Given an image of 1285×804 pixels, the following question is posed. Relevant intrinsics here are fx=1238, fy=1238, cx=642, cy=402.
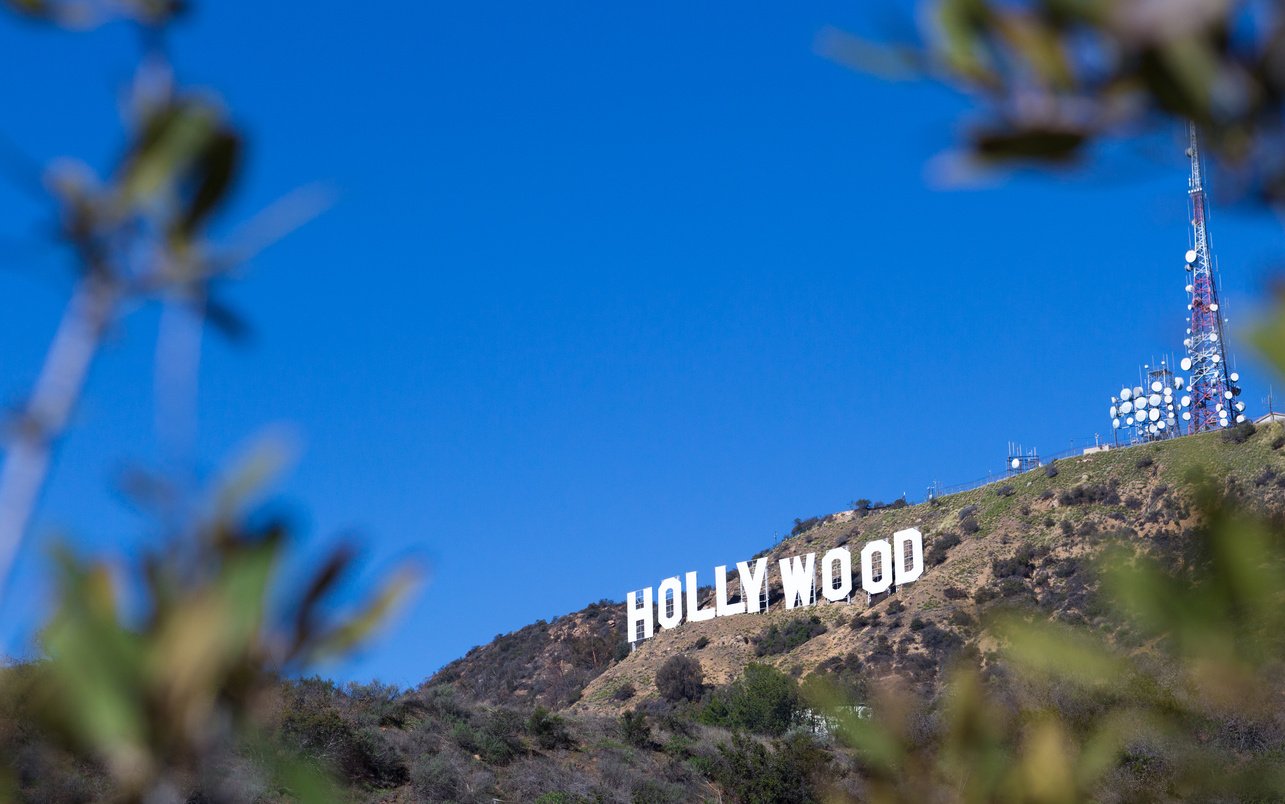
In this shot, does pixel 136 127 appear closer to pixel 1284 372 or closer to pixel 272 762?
pixel 272 762

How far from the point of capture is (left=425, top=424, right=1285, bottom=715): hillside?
50.8 metres

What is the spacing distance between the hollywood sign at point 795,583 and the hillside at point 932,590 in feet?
2.93

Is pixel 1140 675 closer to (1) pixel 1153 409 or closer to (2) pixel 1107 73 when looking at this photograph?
(2) pixel 1107 73

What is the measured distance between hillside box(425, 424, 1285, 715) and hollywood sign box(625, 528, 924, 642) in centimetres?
89

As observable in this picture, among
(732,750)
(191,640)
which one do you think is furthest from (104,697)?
(732,750)

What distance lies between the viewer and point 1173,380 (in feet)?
198

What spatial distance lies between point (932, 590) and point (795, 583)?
20.7 feet

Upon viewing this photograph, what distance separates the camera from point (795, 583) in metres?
58.6

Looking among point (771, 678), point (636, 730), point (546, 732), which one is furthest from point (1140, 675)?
point (771, 678)

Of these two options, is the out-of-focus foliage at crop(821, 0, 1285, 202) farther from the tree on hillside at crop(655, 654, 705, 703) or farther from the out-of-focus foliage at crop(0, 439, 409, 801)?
the tree on hillside at crop(655, 654, 705, 703)

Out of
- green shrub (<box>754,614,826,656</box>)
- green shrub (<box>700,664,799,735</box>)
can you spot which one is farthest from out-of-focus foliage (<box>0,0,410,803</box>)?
green shrub (<box>754,614,826,656</box>)

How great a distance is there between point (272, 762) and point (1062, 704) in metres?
2.58

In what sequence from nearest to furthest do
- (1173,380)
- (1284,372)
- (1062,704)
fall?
(1284,372) < (1062,704) < (1173,380)

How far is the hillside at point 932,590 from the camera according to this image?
50.8m
